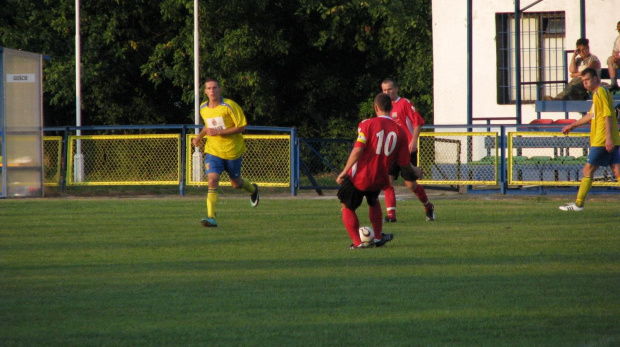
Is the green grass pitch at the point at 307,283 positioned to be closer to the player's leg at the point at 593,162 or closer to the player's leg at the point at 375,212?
the player's leg at the point at 375,212

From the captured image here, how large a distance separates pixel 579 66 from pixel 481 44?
219 inches

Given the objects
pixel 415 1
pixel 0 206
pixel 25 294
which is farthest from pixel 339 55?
pixel 25 294

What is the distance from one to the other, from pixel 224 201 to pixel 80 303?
437 inches

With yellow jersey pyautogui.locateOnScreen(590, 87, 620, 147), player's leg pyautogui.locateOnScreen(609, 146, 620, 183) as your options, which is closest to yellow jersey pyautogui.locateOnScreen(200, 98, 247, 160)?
yellow jersey pyautogui.locateOnScreen(590, 87, 620, 147)

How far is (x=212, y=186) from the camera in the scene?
12.8m

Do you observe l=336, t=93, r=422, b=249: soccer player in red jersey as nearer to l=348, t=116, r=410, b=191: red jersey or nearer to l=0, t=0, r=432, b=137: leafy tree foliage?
l=348, t=116, r=410, b=191: red jersey

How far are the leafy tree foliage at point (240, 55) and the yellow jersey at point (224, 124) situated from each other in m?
17.5

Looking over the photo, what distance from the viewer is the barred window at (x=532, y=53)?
25.0 metres

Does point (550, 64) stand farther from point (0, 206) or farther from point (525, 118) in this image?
point (0, 206)

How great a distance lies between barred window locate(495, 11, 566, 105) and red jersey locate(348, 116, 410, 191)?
53.0 ft

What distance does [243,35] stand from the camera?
102ft

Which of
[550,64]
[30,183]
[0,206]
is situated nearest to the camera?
[0,206]

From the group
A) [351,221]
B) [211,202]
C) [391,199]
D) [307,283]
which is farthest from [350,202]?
[211,202]

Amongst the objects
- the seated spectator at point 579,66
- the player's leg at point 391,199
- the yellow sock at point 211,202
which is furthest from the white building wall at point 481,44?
the yellow sock at point 211,202
